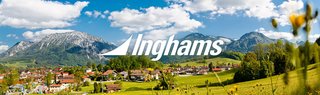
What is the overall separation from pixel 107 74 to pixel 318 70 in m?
120

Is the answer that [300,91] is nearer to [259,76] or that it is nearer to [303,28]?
[303,28]

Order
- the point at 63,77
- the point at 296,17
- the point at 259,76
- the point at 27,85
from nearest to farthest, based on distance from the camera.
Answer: the point at 296,17, the point at 259,76, the point at 27,85, the point at 63,77

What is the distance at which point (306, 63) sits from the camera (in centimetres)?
106

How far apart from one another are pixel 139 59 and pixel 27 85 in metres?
55.3

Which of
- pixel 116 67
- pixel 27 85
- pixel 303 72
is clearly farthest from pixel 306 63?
pixel 116 67

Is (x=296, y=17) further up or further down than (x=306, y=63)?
further up

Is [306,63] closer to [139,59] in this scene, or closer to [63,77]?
[63,77]

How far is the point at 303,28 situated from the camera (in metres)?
1.04

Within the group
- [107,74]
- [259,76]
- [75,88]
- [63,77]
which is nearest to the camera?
[259,76]

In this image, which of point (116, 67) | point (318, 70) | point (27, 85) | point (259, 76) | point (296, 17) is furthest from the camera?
point (116, 67)

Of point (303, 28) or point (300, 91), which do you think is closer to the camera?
point (303, 28)

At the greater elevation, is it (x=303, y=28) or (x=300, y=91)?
(x=303, y=28)

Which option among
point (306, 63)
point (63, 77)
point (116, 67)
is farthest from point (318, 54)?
point (116, 67)

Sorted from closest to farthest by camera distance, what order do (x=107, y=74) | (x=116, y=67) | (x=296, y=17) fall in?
(x=296, y=17)
(x=107, y=74)
(x=116, y=67)
